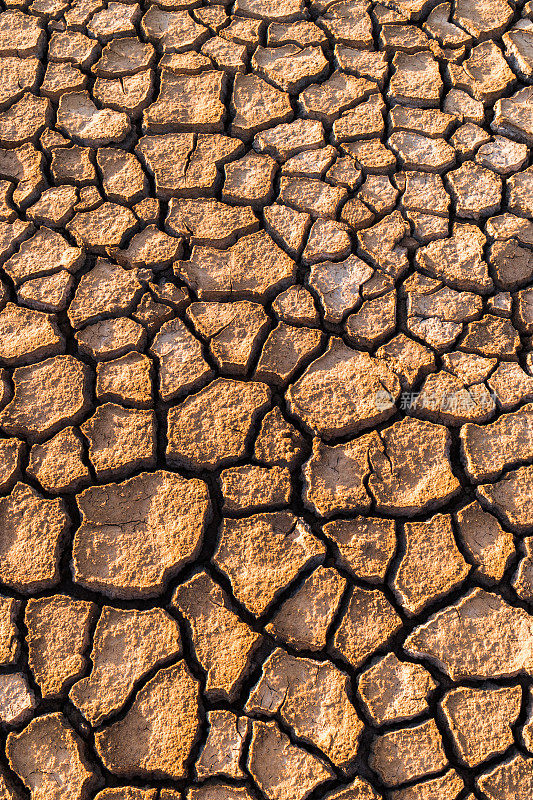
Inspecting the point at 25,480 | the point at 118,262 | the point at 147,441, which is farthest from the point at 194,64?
the point at 25,480

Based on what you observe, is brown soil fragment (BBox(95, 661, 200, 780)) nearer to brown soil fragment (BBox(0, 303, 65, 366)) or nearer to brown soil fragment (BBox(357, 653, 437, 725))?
brown soil fragment (BBox(357, 653, 437, 725))

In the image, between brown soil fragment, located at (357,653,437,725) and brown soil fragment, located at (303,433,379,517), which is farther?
brown soil fragment, located at (303,433,379,517)

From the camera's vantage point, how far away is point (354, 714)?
150 centimetres

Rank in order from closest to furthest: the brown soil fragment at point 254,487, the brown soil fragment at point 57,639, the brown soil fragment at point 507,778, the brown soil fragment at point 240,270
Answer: the brown soil fragment at point 507,778 → the brown soil fragment at point 57,639 → the brown soil fragment at point 254,487 → the brown soil fragment at point 240,270

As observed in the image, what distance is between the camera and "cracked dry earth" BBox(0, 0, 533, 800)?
1495 mm

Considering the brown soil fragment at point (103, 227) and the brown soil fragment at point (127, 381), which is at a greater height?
the brown soil fragment at point (103, 227)

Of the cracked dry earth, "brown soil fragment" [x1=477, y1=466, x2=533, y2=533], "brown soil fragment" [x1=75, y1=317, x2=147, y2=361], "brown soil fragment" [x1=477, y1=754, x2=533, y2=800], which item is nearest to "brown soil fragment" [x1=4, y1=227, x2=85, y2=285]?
the cracked dry earth

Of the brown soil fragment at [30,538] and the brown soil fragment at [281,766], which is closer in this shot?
the brown soil fragment at [281,766]

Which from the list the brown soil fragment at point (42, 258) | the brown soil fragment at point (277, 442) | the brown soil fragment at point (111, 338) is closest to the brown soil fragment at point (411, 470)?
the brown soil fragment at point (277, 442)

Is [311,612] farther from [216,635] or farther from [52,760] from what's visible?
[52,760]

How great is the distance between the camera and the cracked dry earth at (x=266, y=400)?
150cm

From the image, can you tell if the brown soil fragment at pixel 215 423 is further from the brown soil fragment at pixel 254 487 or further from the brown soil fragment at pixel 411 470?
the brown soil fragment at pixel 411 470

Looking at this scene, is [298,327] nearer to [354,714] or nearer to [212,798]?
[354,714]

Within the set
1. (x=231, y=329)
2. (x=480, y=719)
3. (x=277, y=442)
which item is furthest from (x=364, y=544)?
(x=231, y=329)
